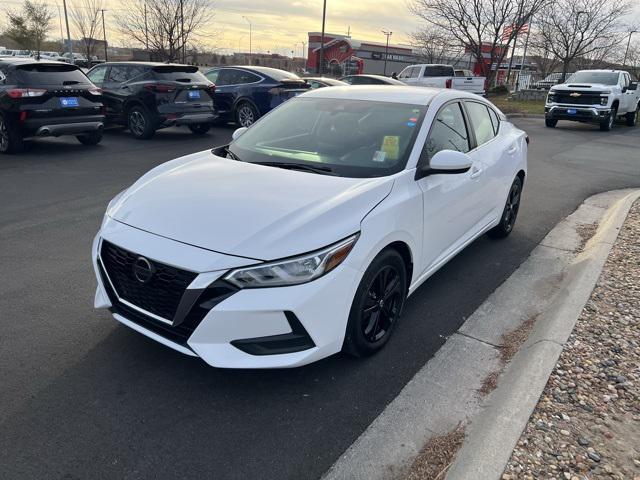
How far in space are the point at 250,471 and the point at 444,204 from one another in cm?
232

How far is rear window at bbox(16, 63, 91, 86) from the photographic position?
358 inches

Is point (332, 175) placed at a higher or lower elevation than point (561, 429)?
higher

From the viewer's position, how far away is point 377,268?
3.05 meters

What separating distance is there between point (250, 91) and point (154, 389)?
433 inches

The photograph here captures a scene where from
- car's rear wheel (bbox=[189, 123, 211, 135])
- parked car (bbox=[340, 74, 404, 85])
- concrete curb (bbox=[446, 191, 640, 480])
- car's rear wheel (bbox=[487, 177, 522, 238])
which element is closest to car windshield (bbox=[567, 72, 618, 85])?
parked car (bbox=[340, 74, 404, 85])

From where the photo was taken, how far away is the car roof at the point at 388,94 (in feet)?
13.4

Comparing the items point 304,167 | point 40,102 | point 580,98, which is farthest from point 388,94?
point 580,98

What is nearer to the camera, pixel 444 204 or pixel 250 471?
pixel 250 471

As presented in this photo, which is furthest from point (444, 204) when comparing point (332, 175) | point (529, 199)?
point (529, 199)

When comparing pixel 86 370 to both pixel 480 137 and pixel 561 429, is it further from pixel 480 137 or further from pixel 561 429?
pixel 480 137

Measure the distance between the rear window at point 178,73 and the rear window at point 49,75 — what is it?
1815 mm

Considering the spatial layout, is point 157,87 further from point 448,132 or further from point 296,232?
point 296,232

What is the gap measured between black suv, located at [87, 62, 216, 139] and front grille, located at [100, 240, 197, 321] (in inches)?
357

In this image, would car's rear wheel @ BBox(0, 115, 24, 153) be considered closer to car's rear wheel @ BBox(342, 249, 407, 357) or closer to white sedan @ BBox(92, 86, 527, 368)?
white sedan @ BBox(92, 86, 527, 368)
